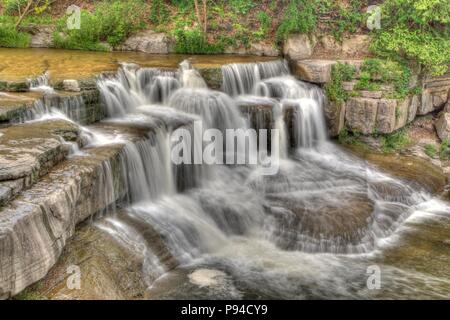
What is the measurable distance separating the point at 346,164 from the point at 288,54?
4859mm

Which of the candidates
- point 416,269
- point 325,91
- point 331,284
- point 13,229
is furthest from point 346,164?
point 13,229

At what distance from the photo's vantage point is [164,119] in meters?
9.57

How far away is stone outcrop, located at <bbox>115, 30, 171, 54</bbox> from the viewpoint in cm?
1497

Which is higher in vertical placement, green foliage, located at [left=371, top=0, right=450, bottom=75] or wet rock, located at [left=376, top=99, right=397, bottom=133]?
green foliage, located at [left=371, top=0, right=450, bottom=75]

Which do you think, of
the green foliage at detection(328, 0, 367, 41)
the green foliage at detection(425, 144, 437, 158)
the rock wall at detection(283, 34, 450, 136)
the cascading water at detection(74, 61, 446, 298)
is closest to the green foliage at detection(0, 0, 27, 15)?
the cascading water at detection(74, 61, 446, 298)

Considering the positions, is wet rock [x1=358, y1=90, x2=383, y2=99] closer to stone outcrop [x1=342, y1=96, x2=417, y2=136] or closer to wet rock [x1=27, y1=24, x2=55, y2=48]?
stone outcrop [x1=342, y1=96, x2=417, y2=136]

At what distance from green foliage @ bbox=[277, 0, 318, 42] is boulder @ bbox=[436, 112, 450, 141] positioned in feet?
15.4

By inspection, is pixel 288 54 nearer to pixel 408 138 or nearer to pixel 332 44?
pixel 332 44

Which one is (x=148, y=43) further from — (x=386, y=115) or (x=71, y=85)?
(x=386, y=115)

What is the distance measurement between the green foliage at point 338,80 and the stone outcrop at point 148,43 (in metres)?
5.60

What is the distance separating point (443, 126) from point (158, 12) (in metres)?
10.0

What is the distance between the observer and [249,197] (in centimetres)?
889

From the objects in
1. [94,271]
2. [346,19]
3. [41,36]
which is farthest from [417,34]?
[41,36]

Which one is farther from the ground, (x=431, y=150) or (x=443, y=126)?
(x=443, y=126)
